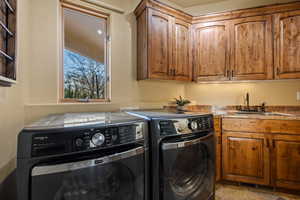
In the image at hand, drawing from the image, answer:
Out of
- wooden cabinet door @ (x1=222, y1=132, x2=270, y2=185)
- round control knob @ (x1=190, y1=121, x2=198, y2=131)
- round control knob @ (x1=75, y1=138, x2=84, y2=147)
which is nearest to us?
round control knob @ (x1=75, y1=138, x2=84, y2=147)

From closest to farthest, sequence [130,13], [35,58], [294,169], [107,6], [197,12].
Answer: [35,58] → [294,169] → [107,6] → [130,13] → [197,12]

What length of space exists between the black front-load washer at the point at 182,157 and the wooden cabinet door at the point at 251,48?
119cm

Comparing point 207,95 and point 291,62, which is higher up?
point 291,62

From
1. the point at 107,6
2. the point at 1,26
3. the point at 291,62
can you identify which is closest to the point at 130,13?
the point at 107,6

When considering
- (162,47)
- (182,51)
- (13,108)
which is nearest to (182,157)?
(13,108)

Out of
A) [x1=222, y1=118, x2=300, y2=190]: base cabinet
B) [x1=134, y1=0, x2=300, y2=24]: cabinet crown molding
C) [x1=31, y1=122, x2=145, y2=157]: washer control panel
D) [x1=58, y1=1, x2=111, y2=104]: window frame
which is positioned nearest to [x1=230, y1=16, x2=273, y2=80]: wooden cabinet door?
[x1=134, y1=0, x2=300, y2=24]: cabinet crown molding

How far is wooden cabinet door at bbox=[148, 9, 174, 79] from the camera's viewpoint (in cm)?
220

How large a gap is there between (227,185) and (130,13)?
2.55 meters

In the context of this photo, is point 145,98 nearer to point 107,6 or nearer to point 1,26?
point 107,6

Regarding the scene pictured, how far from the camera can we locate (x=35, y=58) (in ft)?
5.62

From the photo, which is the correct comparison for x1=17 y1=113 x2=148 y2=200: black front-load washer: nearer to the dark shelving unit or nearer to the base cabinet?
the dark shelving unit

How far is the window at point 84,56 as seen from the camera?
1.93 meters

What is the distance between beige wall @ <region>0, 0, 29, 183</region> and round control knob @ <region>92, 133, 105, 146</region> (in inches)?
24.8

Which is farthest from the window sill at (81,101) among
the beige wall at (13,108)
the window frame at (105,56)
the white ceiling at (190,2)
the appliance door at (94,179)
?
the white ceiling at (190,2)
